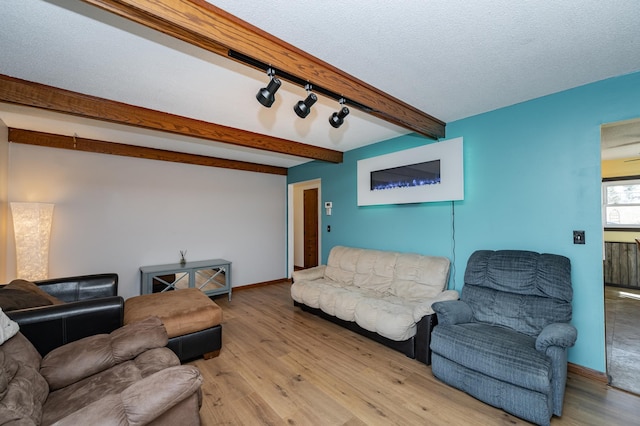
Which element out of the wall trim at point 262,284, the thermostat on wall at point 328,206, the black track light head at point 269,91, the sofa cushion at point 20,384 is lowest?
the wall trim at point 262,284

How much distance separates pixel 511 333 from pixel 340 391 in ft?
4.88

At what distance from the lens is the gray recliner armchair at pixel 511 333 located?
5.68 ft

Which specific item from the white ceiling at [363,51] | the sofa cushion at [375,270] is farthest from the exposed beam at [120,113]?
the sofa cushion at [375,270]

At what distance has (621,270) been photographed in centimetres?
477

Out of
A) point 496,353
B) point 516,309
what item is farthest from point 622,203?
point 496,353

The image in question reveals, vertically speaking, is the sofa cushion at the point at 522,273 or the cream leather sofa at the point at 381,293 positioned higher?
the sofa cushion at the point at 522,273

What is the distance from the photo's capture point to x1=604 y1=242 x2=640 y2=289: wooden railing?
464 centimetres

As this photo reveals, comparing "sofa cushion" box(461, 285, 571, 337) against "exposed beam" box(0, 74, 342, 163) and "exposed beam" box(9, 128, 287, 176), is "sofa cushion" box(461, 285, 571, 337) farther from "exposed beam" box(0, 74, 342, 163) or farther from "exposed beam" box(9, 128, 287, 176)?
"exposed beam" box(9, 128, 287, 176)

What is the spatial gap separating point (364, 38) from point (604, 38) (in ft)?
4.98

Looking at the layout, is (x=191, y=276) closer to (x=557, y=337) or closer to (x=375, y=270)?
(x=375, y=270)

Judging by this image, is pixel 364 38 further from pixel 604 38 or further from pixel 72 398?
pixel 72 398

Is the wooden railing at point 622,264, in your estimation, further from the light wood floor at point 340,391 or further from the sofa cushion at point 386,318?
the sofa cushion at point 386,318

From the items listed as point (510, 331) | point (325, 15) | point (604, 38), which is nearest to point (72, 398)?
point (325, 15)

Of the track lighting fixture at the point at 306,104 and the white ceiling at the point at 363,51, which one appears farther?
the track lighting fixture at the point at 306,104
